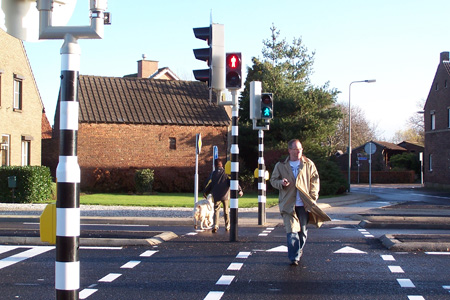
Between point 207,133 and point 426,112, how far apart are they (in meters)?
23.2

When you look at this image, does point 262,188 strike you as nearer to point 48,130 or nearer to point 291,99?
point 291,99

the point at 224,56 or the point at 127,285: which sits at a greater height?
the point at 224,56

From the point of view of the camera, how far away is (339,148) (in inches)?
3189

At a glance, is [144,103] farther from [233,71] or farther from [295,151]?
[295,151]

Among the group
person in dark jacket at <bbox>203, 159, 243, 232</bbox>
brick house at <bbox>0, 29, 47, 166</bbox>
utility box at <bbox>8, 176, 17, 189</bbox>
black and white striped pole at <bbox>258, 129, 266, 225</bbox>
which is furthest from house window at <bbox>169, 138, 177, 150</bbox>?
person in dark jacket at <bbox>203, 159, 243, 232</bbox>

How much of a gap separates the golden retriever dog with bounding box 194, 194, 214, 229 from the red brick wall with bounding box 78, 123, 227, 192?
20.1 m

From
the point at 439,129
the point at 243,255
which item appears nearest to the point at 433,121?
the point at 439,129

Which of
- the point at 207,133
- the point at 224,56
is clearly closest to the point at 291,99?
the point at 207,133

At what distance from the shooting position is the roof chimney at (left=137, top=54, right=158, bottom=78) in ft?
180

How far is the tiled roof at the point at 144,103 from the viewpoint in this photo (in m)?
35.5

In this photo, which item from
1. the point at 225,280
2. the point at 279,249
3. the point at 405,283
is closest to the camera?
the point at 405,283

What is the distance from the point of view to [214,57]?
11.1m

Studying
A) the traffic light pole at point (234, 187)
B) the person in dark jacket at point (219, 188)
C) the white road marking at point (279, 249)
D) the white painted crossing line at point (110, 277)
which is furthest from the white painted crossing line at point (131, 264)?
the person in dark jacket at point (219, 188)

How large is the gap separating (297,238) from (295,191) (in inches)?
28.9
